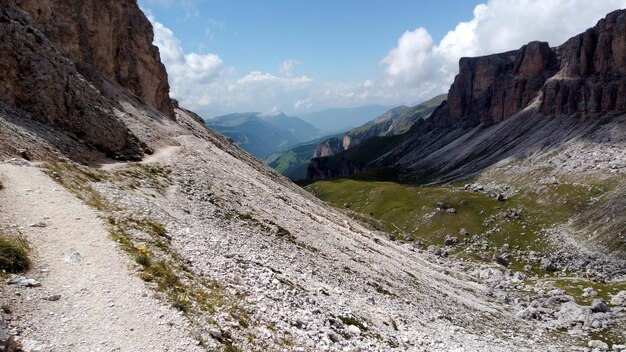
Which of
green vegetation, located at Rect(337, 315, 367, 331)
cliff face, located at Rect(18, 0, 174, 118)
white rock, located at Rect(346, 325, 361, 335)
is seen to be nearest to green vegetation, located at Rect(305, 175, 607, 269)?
cliff face, located at Rect(18, 0, 174, 118)

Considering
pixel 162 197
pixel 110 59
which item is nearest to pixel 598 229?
pixel 162 197

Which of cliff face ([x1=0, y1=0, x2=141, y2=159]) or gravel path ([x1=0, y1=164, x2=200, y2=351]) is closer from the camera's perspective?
gravel path ([x1=0, y1=164, x2=200, y2=351])

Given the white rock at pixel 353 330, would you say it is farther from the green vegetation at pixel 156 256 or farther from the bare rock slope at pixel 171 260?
the green vegetation at pixel 156 256

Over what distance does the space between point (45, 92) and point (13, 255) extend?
97.4 ft

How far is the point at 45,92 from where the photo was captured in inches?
1620

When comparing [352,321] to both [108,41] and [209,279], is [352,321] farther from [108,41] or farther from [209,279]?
[108,41]

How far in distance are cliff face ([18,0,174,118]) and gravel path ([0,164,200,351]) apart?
45138 mm

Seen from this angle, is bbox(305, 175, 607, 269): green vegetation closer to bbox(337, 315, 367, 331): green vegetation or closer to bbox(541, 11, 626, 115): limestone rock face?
bbox(541, 11, 626, 115): limestone rock face

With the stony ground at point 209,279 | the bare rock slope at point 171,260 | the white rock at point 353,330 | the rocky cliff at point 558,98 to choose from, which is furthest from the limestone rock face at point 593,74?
the white rock at point 353,330

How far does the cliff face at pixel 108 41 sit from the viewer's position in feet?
200

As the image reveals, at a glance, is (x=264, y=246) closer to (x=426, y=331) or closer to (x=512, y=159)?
(x=426, y=331)

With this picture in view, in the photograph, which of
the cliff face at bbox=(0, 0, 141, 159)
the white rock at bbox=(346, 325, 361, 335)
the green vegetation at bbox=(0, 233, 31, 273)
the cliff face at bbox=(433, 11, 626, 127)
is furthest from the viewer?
the cliff face at bbox=(433, 11, 626, 127)

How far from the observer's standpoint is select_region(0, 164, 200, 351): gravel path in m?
15.1

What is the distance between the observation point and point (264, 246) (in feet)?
123
